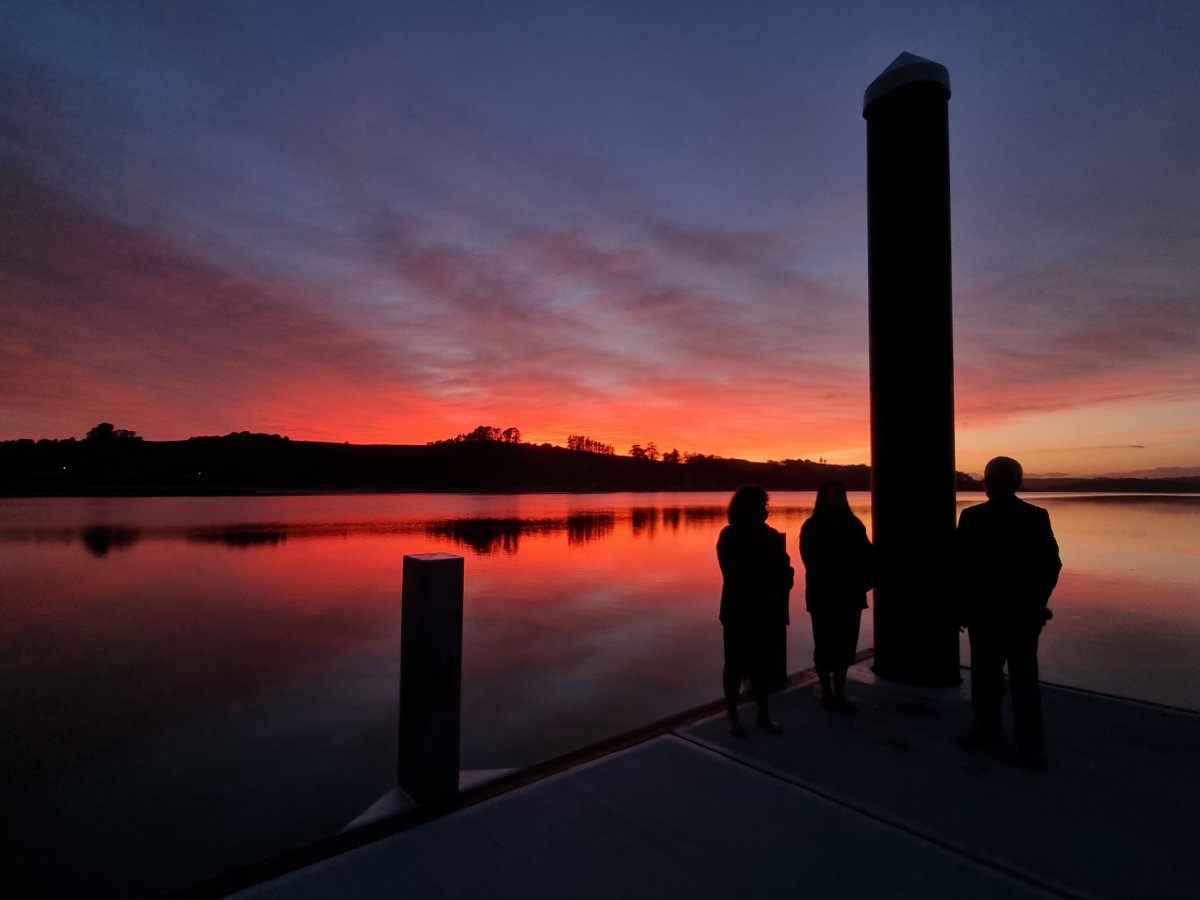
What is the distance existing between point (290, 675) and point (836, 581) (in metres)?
7.66

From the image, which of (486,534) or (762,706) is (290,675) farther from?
(486,534)

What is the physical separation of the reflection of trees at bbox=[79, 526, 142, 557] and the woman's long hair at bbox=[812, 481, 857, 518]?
24840 millimetres

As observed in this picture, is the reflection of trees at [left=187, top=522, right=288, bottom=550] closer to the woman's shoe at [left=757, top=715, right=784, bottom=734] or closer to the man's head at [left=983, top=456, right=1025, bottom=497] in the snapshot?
the woman's shoe at [left=757, top=715, right=784, bottom=734]

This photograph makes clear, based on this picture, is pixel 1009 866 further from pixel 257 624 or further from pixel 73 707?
pixel 257 624

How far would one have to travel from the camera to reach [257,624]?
11.4m

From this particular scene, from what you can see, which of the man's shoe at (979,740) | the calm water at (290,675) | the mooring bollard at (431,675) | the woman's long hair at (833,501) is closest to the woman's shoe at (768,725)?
the man's shoe at (979,740)

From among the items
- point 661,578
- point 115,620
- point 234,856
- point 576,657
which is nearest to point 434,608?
point 234,856

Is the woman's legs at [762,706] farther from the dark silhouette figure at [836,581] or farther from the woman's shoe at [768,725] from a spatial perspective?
the dark silhouette figure at [836,581]

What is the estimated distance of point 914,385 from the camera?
5059mm

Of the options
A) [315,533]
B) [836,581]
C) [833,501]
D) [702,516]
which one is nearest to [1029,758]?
[836,581]

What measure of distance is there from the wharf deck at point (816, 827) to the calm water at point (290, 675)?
2626 mm

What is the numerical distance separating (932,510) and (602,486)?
149 metres

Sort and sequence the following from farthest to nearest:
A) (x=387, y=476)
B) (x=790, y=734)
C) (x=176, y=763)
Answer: (x=387, y=476) < (x=176, y=763) < (x=790, y=734)

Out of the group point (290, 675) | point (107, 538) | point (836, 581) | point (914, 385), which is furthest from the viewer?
point (107, 538)
